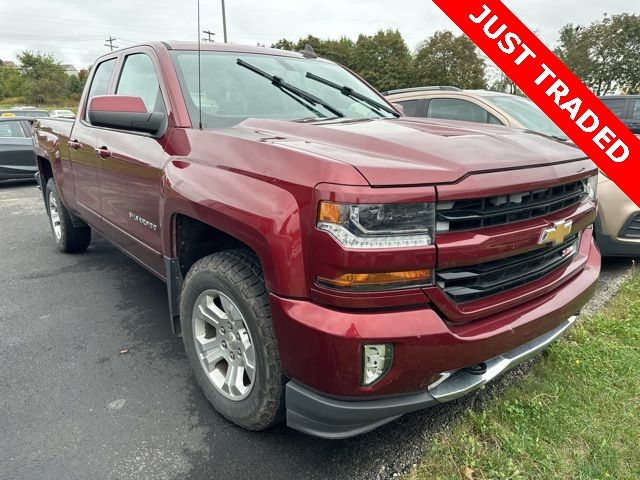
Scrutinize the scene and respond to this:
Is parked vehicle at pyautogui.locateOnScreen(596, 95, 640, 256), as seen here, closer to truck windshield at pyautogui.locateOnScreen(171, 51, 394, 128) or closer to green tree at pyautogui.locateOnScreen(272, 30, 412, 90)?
truck windshield at pyautogui.locateOnScreen(171, 51, 394, 128)

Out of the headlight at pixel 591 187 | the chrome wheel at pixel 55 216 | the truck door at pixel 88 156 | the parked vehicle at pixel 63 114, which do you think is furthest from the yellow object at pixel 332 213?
the chrome wheel at pixel 55 216

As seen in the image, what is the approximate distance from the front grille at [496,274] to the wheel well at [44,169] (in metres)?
4.95

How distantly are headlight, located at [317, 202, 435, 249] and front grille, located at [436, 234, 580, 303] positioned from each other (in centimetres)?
18

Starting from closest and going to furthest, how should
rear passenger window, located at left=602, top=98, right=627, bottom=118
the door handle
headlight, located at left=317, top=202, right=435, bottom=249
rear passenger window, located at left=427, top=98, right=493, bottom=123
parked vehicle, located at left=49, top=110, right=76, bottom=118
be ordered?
headlight, located at left=317, top=202, right=435, bottom=249, the door handle, parked vehicle, located at left=49, top=110, right=76, bottom=118, rear passenger window, located at left=427, top=98, right=493, bottom=123, rear passenger window, located at left=602, top=98, right=627, bottom=118

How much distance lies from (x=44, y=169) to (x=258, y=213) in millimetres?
4528

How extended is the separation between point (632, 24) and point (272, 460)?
3933 centimetres

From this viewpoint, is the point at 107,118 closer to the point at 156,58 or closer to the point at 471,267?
the point at 156,58

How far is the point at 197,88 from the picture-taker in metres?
2.67

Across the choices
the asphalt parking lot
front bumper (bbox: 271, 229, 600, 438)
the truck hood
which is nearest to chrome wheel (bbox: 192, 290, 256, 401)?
the asphalt parking lot

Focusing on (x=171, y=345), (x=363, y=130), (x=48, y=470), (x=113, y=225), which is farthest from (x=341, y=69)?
(x=48, y=470)

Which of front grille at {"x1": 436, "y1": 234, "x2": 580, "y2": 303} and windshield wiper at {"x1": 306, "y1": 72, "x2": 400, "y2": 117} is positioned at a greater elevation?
windshield wiper at {"x1": 306, "y1": 72, "x2": 400, "y2": 117}

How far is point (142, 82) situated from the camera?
120 inches

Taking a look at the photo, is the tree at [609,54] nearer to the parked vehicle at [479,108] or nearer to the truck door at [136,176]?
the parked vehicle at [479,108]

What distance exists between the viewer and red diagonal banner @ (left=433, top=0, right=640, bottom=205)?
363 centimetres
